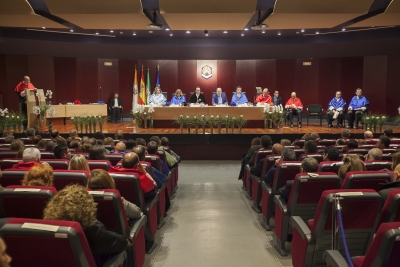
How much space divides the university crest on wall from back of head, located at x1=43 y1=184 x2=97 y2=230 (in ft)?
48.3

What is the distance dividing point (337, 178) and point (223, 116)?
782cm

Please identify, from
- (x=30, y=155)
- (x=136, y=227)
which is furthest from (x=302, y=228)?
(x=30, y=155)

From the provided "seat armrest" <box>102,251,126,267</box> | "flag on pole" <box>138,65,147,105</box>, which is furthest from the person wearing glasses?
"seat armrest" <box>102,251,126,267</box>

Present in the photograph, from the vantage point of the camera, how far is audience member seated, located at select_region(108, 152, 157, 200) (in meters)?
3.67

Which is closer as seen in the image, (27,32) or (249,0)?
(249,0)

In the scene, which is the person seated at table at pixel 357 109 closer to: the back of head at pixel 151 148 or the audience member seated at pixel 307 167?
the back of head at pixel 151 148

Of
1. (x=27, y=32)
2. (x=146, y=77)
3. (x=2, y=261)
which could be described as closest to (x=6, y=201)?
(x=2, y=261)

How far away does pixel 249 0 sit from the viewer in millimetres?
8617

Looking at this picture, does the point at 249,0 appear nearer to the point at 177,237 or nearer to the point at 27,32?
the point at 177,237

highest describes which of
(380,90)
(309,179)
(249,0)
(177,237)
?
(249,0)

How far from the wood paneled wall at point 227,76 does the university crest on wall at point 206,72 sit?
0.45 ft

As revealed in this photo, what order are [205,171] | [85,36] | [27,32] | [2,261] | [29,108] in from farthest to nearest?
[85,36], [27,32], [29,108], [205,171], [2,261]

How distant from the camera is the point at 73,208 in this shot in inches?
78.4

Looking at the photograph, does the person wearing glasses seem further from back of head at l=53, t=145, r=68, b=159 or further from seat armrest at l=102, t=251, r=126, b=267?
seat armrest at l=102, t=251, r=126, b=267
